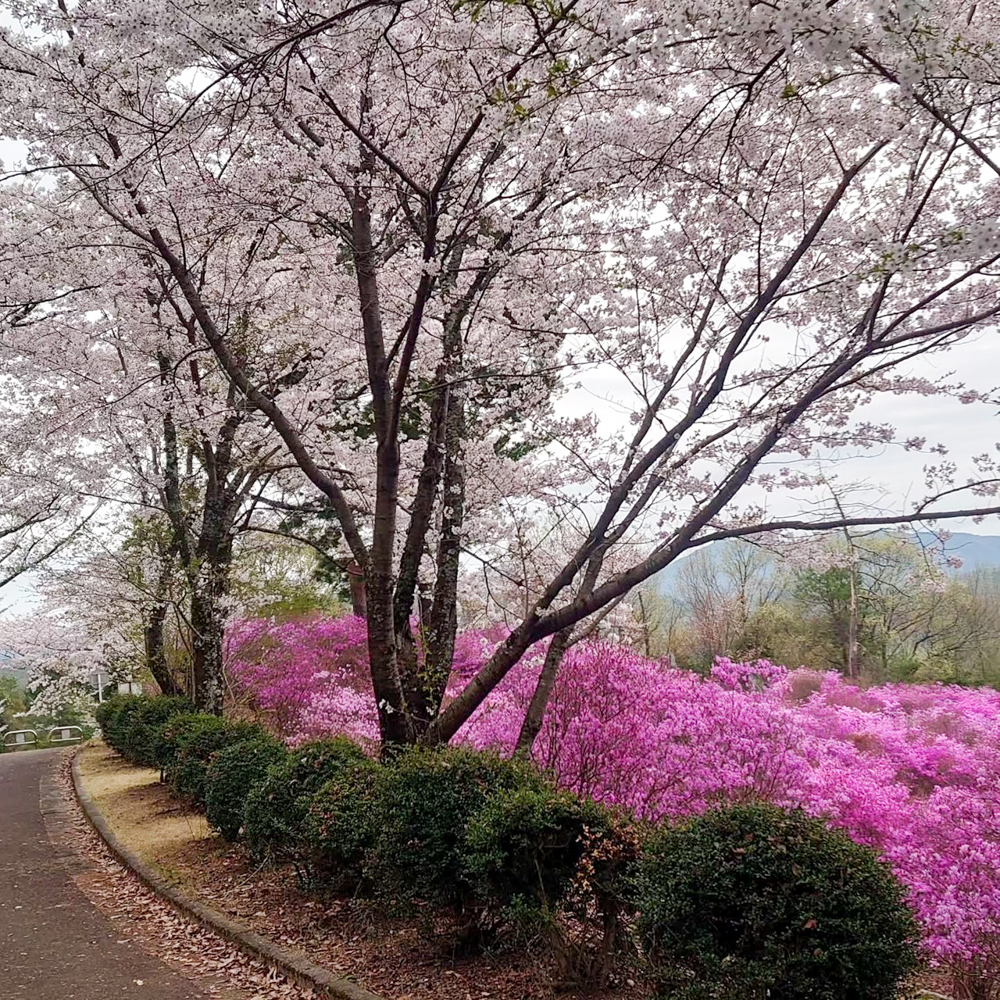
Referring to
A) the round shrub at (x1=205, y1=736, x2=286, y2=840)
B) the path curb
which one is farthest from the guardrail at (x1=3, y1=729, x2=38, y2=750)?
the round shrub at (x1=205, y1=736, x2=286, y2=840)

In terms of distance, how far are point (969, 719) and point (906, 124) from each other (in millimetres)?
5961

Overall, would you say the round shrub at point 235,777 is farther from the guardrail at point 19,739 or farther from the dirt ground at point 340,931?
the guardrail at point 19,739

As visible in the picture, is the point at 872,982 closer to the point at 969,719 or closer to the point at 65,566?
the point at 969,719

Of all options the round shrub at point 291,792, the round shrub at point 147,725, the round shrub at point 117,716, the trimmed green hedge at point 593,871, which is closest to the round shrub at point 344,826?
the trimmed green hedge at point 593,871

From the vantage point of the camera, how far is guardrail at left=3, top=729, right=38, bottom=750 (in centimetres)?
2316

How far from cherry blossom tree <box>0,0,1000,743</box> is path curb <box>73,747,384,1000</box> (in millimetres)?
1438

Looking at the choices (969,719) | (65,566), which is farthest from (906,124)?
(65,566)

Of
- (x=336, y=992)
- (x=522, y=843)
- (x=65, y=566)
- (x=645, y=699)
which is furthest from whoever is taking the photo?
(x=65, y=566)

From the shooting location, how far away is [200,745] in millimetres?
7969

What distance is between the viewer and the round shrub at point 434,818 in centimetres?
405

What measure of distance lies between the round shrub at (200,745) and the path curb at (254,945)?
2.69ft

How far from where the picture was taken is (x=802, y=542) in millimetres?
5430

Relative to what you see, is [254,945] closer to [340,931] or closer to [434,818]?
[340,931]

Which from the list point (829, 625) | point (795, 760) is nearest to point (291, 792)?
point (795, 760)
